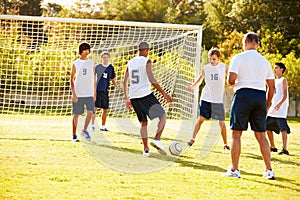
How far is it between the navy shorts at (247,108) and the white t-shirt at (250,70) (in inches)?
3.2

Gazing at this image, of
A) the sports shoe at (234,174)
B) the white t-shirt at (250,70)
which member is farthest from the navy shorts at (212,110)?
the white t-shirt at (250,70)

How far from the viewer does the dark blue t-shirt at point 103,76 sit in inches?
547

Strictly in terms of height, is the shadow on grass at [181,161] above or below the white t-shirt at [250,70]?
below

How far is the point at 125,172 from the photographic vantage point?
7.65m

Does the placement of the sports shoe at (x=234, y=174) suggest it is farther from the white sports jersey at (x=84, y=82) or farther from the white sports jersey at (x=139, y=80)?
the white sports jersey at (x=84, y=82)

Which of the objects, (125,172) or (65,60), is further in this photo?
(65,60)

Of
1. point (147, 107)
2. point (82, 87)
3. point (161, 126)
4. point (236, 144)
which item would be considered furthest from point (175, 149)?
point (82, 87)

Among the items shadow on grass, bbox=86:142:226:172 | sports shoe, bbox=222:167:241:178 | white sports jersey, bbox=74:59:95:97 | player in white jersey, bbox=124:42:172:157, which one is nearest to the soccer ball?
shadow on grass, bbox=86:142:226:172

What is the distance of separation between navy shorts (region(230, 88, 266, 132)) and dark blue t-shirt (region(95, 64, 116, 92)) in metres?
6.75

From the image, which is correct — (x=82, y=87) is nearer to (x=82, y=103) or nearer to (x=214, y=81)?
(x=82, y=103)

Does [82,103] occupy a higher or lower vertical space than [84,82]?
lower

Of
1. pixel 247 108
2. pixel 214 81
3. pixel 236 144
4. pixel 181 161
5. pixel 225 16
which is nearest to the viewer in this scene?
pixel 247 108

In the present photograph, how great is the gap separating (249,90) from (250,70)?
26cm

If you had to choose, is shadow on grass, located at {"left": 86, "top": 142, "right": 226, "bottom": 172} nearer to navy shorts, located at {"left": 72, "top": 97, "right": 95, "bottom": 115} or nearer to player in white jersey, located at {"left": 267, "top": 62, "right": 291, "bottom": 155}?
navy shorts, located at {"left": 72, "top": 97, "right": 95, "bottom": 115}
